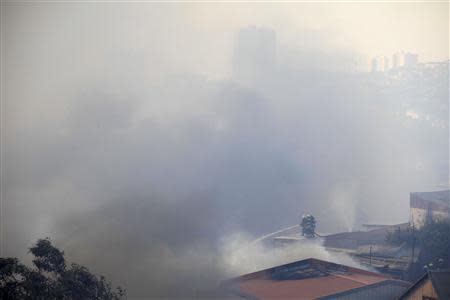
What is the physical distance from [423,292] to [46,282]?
1375cm

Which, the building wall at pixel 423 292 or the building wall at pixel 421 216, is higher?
the building wall at pixel 421 216

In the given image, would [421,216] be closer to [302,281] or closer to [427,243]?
[427,243]

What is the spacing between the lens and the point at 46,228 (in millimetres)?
46344

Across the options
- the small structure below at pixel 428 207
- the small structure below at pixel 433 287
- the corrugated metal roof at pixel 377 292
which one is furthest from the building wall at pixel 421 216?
the small structure below at pixel 433 287

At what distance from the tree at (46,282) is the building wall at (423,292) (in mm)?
11438

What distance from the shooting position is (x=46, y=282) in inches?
786

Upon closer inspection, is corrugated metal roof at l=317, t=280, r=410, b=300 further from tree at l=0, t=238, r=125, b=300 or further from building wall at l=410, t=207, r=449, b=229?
building wall at l=410, t=207, r=449, b=229

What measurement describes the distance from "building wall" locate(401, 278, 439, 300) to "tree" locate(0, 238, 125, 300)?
1144 cm

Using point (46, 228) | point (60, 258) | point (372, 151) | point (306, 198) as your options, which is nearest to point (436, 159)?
point (372, 151)

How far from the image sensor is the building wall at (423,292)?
22344 mm

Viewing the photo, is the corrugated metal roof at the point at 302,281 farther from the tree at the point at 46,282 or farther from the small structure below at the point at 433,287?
the tree at the point at 46,282

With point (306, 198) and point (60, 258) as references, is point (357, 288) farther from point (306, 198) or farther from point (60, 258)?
point (306, 198)

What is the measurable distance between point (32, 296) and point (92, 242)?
20334 mm

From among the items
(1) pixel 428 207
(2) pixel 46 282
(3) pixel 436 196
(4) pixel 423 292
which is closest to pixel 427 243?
(1) pixel 428 207
